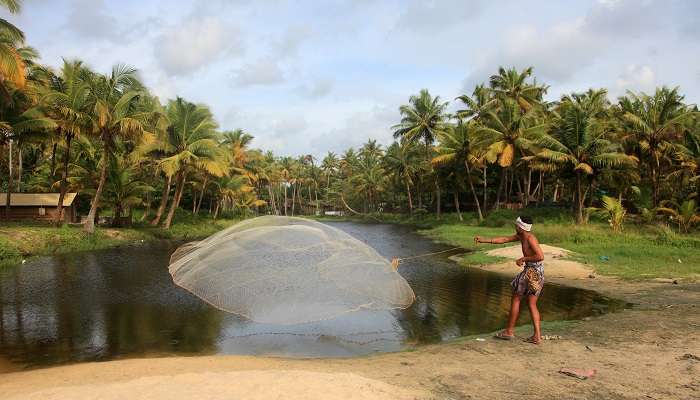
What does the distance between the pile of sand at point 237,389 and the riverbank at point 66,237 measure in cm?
1554

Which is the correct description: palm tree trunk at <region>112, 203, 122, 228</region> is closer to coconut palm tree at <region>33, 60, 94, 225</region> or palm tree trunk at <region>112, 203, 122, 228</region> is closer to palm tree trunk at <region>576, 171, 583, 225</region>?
coconut palm tree at <region>33, 60, 94, 225</region>

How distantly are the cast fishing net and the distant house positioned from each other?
29.3 meters

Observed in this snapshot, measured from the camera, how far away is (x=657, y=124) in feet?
95.6

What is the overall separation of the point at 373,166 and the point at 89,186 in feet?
140

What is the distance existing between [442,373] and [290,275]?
2893mm

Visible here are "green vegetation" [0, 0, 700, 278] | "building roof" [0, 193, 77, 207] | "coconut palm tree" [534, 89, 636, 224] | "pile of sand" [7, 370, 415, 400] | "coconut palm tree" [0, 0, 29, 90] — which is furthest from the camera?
"building roof" [0, 193, 77, 207]

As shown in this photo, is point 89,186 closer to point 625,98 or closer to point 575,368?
point 575,368

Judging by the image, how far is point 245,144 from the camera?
186ft

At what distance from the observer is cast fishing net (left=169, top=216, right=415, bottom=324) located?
7.73m

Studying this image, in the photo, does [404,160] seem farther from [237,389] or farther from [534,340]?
[237,389]

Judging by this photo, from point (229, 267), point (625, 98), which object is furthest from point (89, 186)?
point (625, 98)

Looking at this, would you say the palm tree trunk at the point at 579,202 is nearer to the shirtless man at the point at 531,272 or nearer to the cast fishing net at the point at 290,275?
the shirtless man at the point at 531,272

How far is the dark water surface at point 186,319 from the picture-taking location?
8.88m

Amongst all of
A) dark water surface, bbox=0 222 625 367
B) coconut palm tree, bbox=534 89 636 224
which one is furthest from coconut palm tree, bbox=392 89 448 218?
dark water surface, bbox=0 222 625 367
